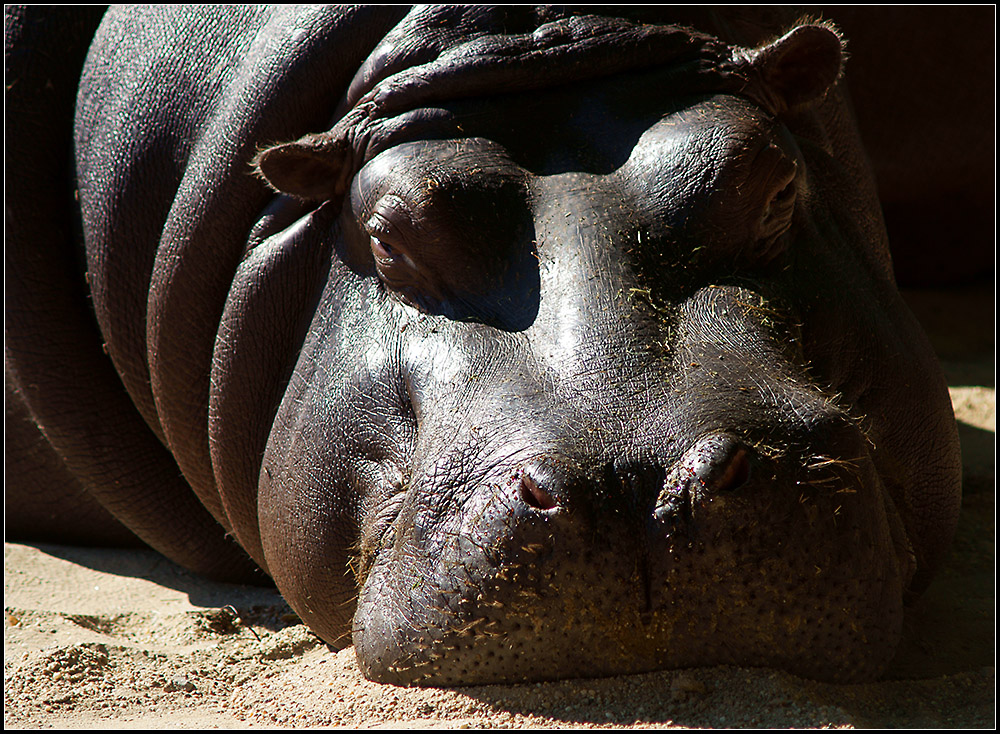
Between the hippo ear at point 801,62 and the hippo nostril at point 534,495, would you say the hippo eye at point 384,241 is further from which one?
the hippo ear at point 801,62

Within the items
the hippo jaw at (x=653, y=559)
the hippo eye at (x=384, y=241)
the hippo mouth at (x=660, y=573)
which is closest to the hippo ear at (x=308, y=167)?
the hippo eye at (x=384, y=241)

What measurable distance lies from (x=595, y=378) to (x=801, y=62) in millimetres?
1554

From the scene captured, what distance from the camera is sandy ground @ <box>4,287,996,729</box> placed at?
2.21m

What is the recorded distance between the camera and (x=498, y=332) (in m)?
2.64

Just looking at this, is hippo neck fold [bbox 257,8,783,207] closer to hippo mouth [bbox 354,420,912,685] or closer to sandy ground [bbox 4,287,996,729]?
hippo mouth [bbox 354,420,912,685]

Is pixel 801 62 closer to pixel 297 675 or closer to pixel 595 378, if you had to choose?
pixel 595 378

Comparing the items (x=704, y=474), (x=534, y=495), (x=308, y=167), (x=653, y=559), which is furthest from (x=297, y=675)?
(x=308, y=167)

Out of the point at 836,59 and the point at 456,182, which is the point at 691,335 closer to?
the point at 456,182

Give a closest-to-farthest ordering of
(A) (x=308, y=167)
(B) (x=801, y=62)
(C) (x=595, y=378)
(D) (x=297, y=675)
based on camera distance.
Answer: (C) (x=595, y=378) → (D) (x=297, y=675) → (A) (x=308, y=167) → (B) (x=801, y=62)

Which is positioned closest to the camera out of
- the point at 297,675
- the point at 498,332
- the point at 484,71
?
the point at 498,332

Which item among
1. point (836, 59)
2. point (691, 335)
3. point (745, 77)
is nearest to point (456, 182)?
point (691, 335)

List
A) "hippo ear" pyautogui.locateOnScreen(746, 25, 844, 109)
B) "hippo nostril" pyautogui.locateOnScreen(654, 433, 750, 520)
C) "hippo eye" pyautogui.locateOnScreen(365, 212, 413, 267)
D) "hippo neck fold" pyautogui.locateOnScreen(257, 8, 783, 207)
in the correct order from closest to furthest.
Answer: "hippo nostril" pyautogui.locateOnScreen(654, 433, 750, 520) < "hippo eye" pyautogui.locateOnScreen(365, 212, 413, 267) < "hippo neck fold" pyautogui.locateOnScreen(257, 8, 783, 207) < "hippo ear" pyautogui.locateOnScreen(746, 25, 844, 109)

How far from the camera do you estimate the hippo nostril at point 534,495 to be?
7.16ft

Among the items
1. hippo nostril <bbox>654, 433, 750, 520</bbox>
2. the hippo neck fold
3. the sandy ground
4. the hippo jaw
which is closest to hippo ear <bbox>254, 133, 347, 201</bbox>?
the hippo neck fold
